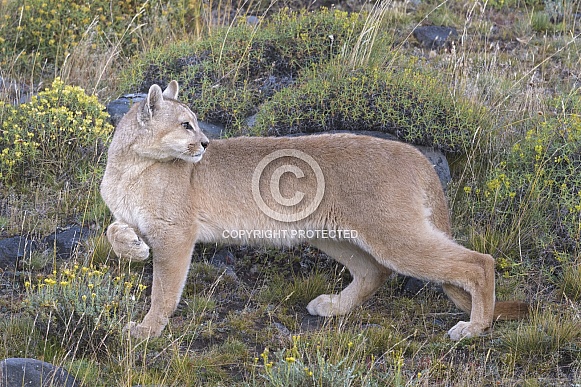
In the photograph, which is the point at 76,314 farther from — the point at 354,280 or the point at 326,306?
the point at 354,280

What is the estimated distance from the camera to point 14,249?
6.84 meters

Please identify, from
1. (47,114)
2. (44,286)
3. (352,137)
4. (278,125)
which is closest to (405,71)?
(278,125)

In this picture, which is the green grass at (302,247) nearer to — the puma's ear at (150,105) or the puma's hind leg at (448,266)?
the puma's hind leg at (448,266)

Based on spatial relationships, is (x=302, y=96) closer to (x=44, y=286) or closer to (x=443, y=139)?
(x=443, y=139)

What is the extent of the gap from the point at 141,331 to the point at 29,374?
1254 mm

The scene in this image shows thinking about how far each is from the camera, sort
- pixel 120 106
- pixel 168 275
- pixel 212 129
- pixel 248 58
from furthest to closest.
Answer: pixel 248 58 → pixel 120 106 → pixel 212 129 → pixel 168 275

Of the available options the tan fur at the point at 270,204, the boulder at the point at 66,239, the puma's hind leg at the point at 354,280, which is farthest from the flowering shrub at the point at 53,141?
the puma's hind leg at the point at 354,280

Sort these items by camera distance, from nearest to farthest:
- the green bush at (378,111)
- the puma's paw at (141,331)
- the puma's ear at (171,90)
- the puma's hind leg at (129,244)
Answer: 1. the puma's paw at (141,331)
2. the puma's hind leg at (129,244)
3. the puma's ear at (171,90)
4. the green bush at (378,111)

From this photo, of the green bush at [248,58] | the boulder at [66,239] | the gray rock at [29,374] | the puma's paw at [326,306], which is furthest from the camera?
the green bush at [248,58]

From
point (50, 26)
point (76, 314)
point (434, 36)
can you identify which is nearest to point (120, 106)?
point (50, 26)

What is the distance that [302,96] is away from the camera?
26.2 feet

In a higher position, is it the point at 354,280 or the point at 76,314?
the point at 76,314

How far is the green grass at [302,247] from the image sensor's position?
211 inches

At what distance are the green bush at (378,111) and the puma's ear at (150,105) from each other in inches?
73.1
